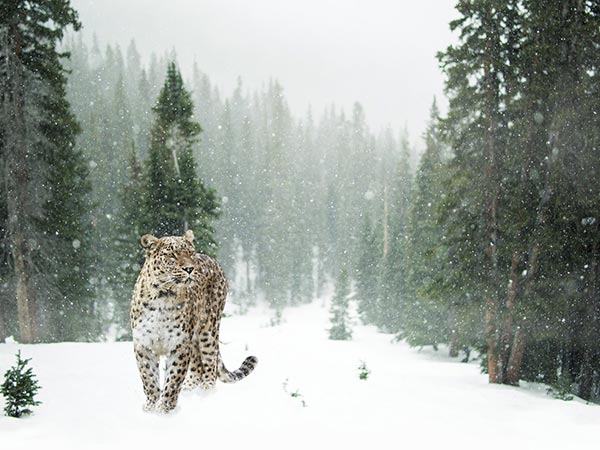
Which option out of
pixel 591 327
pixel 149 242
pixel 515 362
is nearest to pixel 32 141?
pixel 149 242

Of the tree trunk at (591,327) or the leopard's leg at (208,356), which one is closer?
the leopard's leg at (208,356)

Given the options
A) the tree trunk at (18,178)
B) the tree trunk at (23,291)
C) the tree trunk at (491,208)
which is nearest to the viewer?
the tree trunk at (18,178)

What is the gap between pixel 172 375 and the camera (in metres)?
5.82

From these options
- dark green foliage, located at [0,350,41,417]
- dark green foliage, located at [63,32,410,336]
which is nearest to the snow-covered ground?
dark green foliage, located at [0,350,41,417]

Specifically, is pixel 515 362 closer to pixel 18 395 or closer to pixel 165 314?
pixel 165 314

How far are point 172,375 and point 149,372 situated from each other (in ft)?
1.07

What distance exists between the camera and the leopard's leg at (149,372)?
587 centimetres

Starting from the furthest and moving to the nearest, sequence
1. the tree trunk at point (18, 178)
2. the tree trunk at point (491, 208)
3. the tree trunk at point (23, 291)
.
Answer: the tree trunk at point (491, 208) → the tree trunk at point (23, 291) → the tree trunk at point (18, 178)

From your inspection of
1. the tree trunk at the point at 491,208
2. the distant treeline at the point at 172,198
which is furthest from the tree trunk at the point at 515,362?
the distant treeline at the point at 172,198

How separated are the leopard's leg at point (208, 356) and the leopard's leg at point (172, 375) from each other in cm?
142

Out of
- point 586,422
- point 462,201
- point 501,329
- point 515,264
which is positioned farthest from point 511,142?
point 586,422

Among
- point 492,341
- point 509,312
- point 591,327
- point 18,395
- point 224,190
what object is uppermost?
point 224,190

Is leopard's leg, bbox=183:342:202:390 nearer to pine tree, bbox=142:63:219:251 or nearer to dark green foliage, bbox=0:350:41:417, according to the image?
dark green foliage, bbox=0:350:41:417

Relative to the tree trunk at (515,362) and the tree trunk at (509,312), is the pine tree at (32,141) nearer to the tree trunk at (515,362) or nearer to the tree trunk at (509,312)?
the tree trunk at (509,312)
